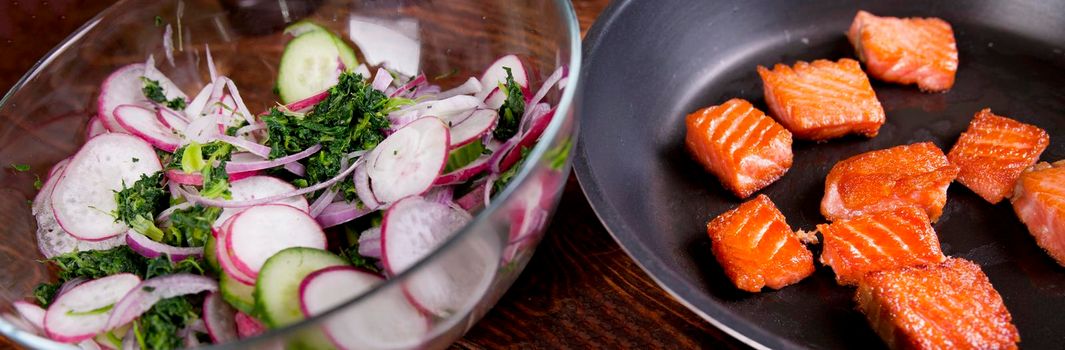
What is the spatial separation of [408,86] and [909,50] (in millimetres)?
1461

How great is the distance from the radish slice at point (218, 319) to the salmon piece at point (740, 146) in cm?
123

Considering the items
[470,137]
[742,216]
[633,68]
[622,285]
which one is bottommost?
[622,285]

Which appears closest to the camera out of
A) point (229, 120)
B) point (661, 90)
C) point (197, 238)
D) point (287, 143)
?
point (197, 238)

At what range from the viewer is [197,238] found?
1725mm

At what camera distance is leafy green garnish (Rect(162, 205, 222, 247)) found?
1712mm

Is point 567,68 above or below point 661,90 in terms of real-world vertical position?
above

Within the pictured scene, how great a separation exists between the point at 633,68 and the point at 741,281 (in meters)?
0.76

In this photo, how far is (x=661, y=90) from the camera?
2379mm

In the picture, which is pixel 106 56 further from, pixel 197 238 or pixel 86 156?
pixel 197 238

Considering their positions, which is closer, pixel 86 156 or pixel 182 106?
pixel 86 156

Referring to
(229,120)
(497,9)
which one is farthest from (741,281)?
(229,120)

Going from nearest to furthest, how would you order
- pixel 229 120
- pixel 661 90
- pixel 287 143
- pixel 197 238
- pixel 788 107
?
pixel 197 238
pixel 287 143
pixel 229 120
pixel 788 107
pixel 661 90

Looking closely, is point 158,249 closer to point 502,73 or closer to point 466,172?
point 466,172

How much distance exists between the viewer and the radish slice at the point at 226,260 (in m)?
1.56
